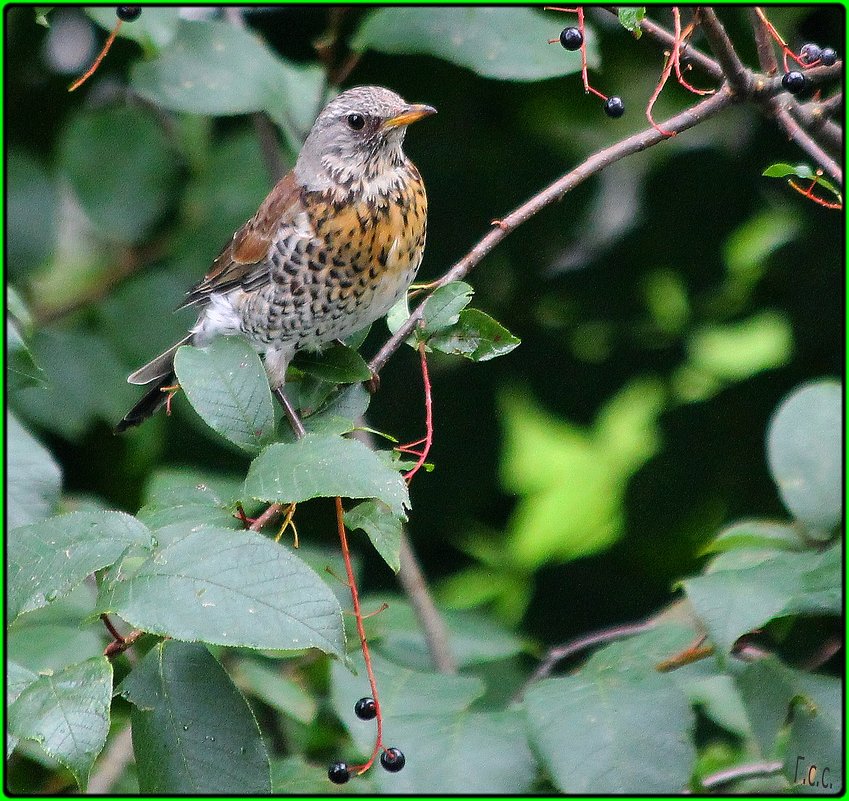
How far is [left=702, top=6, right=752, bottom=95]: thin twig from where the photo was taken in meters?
1.81

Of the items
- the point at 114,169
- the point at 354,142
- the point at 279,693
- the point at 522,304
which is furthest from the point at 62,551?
the point at 522,304

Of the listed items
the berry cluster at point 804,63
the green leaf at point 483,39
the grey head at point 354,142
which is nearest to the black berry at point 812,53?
the berry cluster at point 804,63

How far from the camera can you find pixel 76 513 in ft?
5.35

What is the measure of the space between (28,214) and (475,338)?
6.27 ft

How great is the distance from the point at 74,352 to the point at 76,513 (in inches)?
71.5

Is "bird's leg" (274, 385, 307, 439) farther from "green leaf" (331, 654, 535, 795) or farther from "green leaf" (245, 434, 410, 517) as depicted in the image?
"green leaf" (331, 654, 535, 795)

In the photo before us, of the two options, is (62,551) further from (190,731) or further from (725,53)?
(725,53)

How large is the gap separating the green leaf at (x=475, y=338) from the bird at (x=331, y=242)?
0.77 m

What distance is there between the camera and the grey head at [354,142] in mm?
2875

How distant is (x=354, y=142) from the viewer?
9.59 ft

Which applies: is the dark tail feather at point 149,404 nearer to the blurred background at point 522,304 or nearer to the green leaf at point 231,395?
the blurred background at point 522,304

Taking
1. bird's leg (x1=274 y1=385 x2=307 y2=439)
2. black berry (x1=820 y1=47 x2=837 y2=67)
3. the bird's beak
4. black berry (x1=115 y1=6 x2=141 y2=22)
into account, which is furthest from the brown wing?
black berry (x1=820 y1=47 x2=837 y2=67)

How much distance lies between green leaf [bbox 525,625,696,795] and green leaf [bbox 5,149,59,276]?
7.53 ft

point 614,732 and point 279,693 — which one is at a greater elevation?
point 614,732
